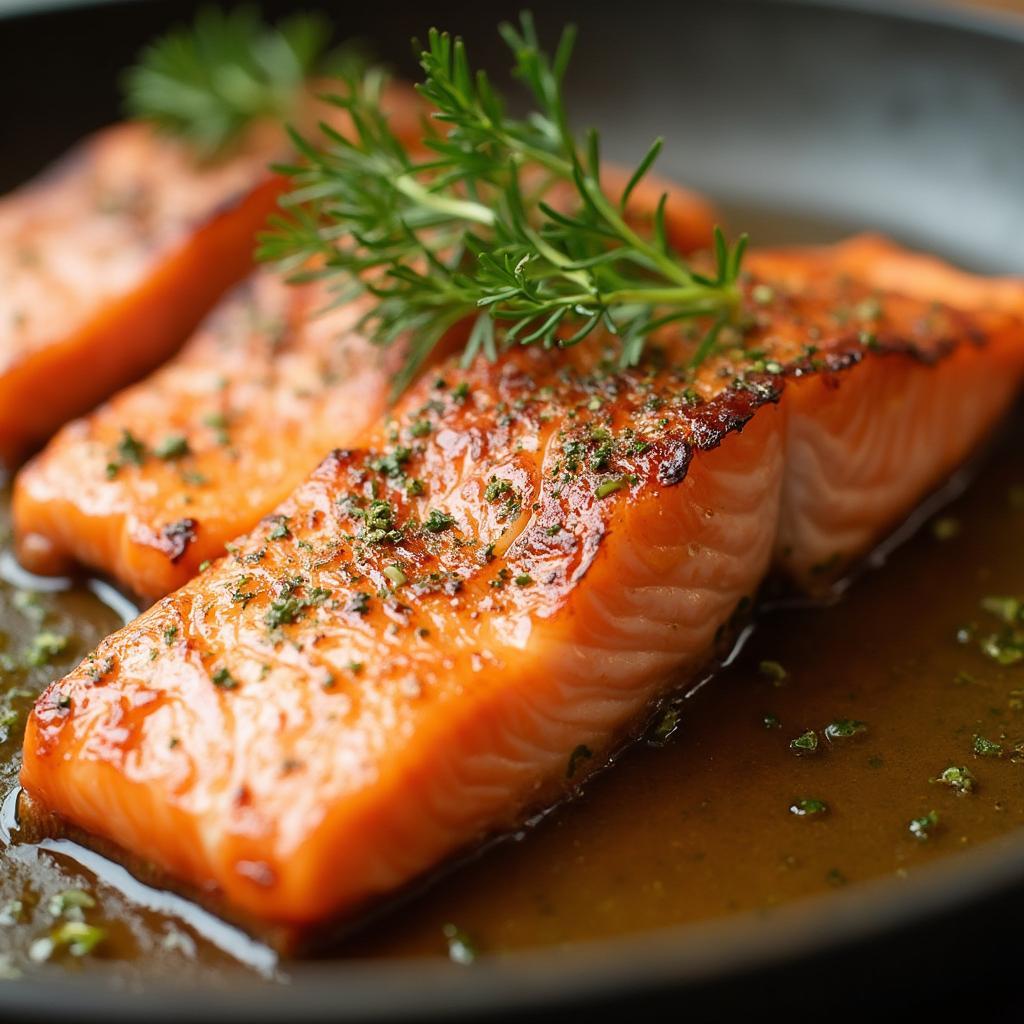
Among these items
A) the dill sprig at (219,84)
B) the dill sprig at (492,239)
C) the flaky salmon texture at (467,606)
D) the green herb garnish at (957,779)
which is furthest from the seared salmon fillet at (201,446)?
the green herb garnish at (957,779)

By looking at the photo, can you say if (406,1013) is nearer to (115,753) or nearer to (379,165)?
Answer: (115,753)

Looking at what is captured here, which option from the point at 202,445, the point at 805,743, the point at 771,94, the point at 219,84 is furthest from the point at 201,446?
the point at 771,94

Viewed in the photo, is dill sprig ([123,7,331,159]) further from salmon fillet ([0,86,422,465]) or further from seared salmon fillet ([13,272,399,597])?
seared salmon fillet ([13,272,399,597])

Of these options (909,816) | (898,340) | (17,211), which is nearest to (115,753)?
(909,816)

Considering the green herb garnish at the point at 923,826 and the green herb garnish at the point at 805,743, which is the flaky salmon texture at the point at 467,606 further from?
the green herb garnish at the point at 923,826

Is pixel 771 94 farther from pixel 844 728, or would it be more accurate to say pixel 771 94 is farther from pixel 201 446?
pixel 844 728

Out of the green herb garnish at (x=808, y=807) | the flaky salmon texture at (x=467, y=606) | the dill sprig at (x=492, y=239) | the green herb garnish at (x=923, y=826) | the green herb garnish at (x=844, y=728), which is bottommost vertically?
the green herb garnish at (x=923, y=826)

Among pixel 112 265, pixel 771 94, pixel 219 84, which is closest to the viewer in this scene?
pixel 112 265
